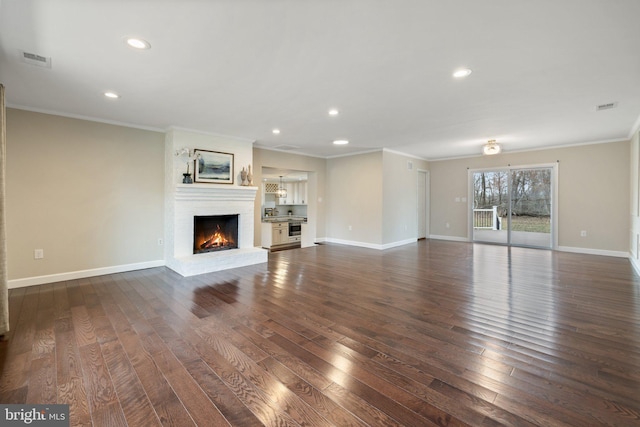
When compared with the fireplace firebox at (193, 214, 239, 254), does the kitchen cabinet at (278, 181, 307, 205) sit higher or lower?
higher

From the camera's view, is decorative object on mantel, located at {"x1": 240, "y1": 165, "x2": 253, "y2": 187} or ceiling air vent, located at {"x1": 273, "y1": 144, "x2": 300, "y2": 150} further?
ceiling air vent, located at {"x1": 273, "y1": 144, "x2": 300, "y2": 150}

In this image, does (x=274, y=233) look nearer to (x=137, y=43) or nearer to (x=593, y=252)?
(x=137, y=43)

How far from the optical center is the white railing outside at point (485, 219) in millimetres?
8133

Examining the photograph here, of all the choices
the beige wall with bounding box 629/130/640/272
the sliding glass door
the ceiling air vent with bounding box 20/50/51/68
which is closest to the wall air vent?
the beige wall with bounding box 629/130/640/272

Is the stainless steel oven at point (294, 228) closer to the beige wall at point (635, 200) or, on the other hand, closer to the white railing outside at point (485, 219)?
the white railing outside at point (485, 219)

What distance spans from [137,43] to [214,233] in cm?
379

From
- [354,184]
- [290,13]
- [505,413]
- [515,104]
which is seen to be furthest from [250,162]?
[505,413]

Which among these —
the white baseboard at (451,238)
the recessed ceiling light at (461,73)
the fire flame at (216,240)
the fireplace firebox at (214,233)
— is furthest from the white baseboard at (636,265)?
the fire flame at (216,240)

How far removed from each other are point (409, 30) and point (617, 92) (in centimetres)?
316

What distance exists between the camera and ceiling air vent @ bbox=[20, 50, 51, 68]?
2.55 metres

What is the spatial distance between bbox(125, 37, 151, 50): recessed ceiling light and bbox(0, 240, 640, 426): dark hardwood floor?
8.38ft

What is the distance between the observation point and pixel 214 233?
5613mm

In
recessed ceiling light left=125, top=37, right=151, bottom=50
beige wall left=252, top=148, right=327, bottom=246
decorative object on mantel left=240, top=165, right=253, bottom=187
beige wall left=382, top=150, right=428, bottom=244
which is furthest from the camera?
beige wall left=252, top=148, right=327, bottom=246

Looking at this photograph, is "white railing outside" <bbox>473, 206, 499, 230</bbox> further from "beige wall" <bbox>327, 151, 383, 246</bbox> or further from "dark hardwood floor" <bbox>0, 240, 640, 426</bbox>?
"dark hardwood floor" <bbox>0, 240, 640, 426</bbox>
